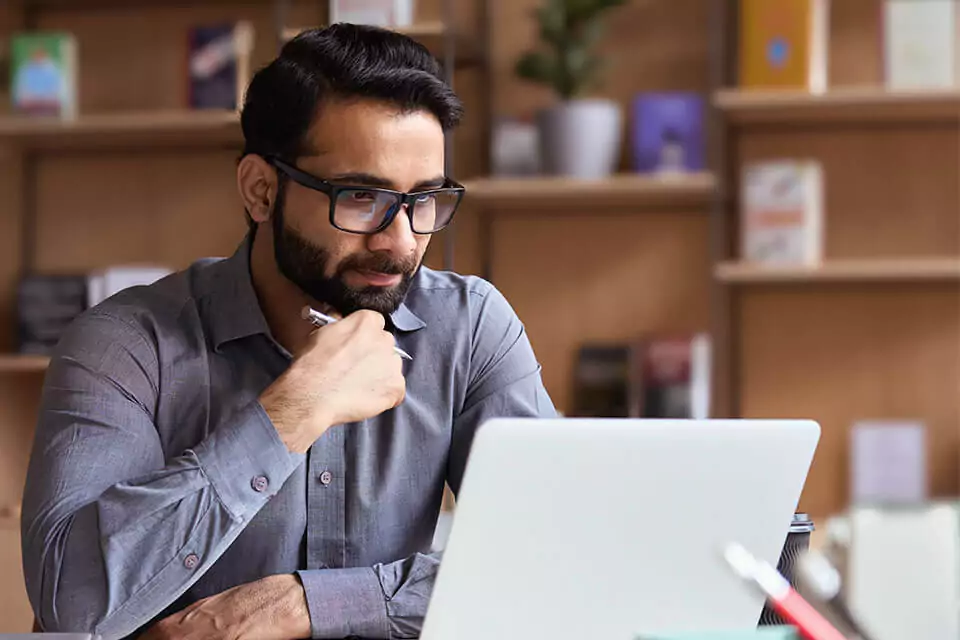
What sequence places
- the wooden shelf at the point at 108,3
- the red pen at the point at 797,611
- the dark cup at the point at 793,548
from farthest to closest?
the wooden shelf at the point at 108,3 → the dark cup at the point at 793,548 → the red pen at the point at 797,611

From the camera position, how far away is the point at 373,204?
1.54 meters

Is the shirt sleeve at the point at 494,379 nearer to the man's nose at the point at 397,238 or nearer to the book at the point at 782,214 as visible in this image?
the man's nose at the point at 397,238

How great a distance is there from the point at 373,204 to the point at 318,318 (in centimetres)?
14

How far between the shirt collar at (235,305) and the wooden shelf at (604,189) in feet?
4.17

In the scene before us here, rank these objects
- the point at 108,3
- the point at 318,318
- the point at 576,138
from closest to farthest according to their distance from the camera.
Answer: the point at 318,318 → the point at 576,138 → the point at 108,3

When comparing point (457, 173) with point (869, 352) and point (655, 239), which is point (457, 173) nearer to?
point (655, 239)

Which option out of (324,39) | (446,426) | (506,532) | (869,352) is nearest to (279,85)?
(324,39)

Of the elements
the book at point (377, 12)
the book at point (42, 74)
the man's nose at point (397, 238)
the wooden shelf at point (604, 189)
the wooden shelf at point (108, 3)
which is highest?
the wooden shelf at point (108, 3)

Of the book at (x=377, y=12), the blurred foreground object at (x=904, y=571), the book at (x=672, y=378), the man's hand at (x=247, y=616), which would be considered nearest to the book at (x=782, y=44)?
the book at (x=672, y=378)

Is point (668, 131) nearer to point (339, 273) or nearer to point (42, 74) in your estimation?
point (42, 74)

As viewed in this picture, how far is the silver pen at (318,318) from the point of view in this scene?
1525 mm

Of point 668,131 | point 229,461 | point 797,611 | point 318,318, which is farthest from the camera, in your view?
point 668,131

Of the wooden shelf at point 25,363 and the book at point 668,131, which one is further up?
the book at point 668,131

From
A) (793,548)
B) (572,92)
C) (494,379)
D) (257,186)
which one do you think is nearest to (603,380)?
(572,92)
